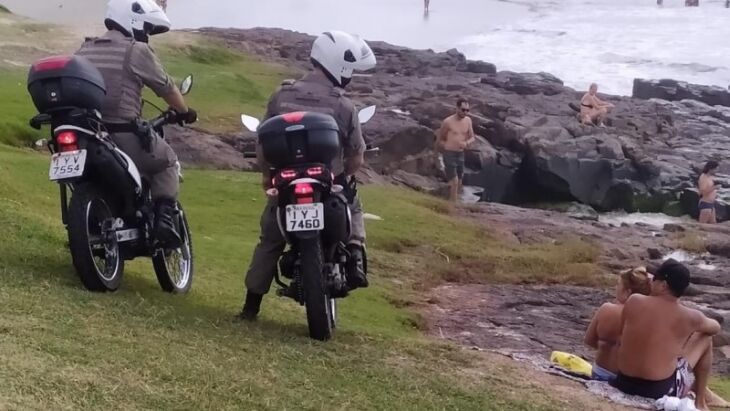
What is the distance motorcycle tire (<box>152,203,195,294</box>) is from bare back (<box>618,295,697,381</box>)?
323 centimetres

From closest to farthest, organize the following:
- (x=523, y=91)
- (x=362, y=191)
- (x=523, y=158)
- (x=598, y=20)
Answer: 1. (x=362, y=191)
2. (x=523, y=158)
3. (x=523, y=91)
4. (x=598, y=20)

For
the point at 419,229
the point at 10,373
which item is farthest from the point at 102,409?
the point at 419,229

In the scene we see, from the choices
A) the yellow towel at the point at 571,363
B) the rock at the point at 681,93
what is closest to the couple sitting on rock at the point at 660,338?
the yellow towel at the point at 571,363

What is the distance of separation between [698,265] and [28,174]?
383 inches

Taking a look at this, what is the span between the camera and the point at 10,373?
4980 millimetres

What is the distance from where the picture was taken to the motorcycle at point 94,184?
6.62m

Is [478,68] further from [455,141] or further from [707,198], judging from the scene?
[455,141]

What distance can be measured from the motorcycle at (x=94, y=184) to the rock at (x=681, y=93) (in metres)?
33.7

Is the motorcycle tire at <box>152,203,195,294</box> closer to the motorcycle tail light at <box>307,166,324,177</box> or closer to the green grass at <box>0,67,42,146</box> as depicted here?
the motorcycle tail light at <box>307,166,324,177</box>

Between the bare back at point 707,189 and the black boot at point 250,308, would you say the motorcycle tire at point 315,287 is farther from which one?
the bare back at point 707,189

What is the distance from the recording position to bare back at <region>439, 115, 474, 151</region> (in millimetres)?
20219

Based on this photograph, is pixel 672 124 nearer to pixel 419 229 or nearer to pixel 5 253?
pixel 419 229

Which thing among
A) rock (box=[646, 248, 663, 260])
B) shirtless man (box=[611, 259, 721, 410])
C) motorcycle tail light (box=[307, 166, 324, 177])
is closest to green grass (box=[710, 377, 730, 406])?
shirtless man (box=[611, 259, 721, 410])

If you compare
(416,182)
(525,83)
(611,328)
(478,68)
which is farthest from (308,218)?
(478,68)
